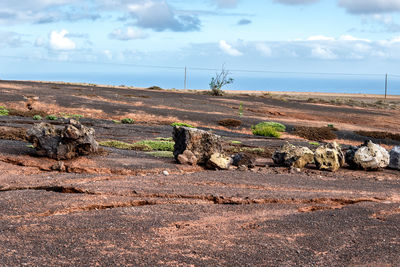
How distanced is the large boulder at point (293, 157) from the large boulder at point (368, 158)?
55.1 inches

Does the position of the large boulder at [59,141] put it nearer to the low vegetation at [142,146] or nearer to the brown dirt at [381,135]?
the low vegetation at [142,146]

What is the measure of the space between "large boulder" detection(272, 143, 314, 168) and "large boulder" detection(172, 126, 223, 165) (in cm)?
182

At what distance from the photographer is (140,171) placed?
11.8 meters

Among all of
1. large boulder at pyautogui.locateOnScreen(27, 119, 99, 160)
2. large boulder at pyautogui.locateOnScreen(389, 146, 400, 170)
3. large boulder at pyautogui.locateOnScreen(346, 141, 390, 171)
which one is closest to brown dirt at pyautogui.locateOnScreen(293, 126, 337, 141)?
large boulder at pyautogui.locateOnScreen(389, 146, 400, 170)

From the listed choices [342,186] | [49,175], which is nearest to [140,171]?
[49,175]

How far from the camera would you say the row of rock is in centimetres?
1364

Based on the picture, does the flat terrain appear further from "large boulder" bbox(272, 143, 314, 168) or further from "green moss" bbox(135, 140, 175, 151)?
"green moss" bbox(135, 140, 175, 151)

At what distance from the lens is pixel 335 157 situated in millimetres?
13750

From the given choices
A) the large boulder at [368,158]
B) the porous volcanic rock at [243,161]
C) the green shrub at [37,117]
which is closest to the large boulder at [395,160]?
the large boulder at [368,158]

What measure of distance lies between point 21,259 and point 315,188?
7161 millimetres

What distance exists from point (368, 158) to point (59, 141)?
360 inches

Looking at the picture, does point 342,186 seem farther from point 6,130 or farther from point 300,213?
point 6,130

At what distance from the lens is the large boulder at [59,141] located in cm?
1226

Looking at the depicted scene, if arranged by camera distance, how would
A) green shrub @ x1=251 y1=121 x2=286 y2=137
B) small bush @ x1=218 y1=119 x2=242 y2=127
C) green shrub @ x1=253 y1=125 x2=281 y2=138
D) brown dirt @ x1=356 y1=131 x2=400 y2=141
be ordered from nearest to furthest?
green shrub @ x1=253 y1=125 x2=281 y2=138 → green shrub @ x1=251 y1=121 x2=286 y2=137 → brown dirt @ x1=356 y1=131 x2=400 y2=141 → small bush @ x1=218 y1=119 x2=242 y2=127
